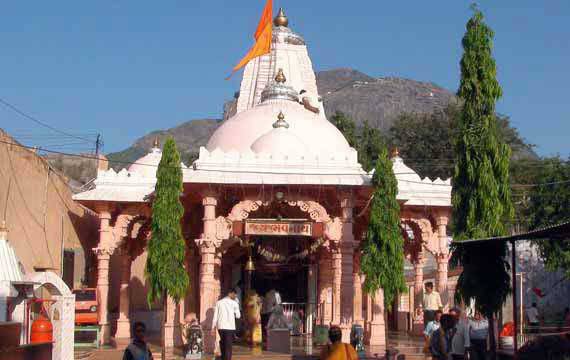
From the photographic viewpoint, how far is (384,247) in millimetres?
17219

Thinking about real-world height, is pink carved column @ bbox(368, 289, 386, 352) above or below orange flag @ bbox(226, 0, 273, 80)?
below

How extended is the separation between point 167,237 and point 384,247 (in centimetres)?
460

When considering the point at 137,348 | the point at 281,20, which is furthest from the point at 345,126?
the point at 137,348

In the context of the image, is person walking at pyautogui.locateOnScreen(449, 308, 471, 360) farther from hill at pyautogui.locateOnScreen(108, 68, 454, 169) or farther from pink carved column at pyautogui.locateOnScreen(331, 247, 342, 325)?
hill at pyautogui.locateOnScreen(108, 68, 454, 169)

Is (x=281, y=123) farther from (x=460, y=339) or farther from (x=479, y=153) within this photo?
(x=460, y=339)

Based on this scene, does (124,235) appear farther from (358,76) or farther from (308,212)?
(358,76)

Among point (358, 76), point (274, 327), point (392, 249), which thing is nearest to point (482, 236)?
point (392, 249)

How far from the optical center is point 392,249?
56.3 ft

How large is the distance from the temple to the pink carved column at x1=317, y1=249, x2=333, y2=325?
3 centimetres

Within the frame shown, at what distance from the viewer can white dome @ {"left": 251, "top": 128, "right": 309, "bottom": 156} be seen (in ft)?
68.4

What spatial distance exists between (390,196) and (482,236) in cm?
372

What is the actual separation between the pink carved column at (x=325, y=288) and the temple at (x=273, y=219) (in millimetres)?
32

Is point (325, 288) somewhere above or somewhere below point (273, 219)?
below

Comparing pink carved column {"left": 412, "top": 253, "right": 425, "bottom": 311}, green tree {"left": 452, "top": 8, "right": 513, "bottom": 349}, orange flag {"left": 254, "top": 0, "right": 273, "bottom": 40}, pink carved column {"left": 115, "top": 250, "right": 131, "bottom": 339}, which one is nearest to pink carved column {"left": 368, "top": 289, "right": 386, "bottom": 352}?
pink carved column {"left": 412, "top": 253, "right": 425, "bottom": 311}
